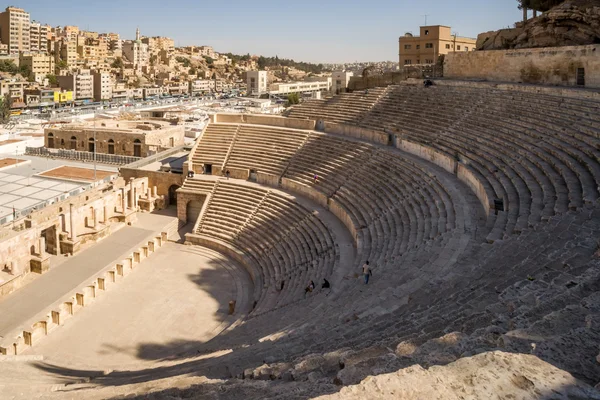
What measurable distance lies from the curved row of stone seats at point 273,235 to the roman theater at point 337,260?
0.09 meters

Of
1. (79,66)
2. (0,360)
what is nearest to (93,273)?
(0,360)

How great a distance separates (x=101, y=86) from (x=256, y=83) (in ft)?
116

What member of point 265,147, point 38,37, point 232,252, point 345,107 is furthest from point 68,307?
point 38,37

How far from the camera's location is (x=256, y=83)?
113000 millimetres

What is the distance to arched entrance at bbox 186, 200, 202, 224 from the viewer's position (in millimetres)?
22891

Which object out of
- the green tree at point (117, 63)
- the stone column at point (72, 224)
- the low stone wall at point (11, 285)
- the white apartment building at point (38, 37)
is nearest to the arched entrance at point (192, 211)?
the stone column at point (72, 224)

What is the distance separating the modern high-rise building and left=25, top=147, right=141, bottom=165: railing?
88.4 metres

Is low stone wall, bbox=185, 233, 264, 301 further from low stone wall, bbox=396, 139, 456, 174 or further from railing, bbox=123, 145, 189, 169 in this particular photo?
low stone wall, bbox=396, 139, 456, 174

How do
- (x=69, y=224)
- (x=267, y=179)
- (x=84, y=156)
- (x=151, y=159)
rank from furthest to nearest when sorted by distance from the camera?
1. (x=84, y=156)
2. (x=151, y=159)
3. (x=267, y=179)
4. (x=69, y=224)

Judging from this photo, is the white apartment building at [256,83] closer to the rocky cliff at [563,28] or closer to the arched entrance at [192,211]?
the rocky cliff at [563,28]

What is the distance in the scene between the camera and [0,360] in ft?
33.6

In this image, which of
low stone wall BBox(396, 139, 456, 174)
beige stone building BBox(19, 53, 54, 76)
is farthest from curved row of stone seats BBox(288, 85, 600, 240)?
beige stone building BBox(19, 53, 54, 76)

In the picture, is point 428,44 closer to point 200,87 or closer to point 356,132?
point 356,132

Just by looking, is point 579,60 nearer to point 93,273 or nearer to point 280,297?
point 280,297
